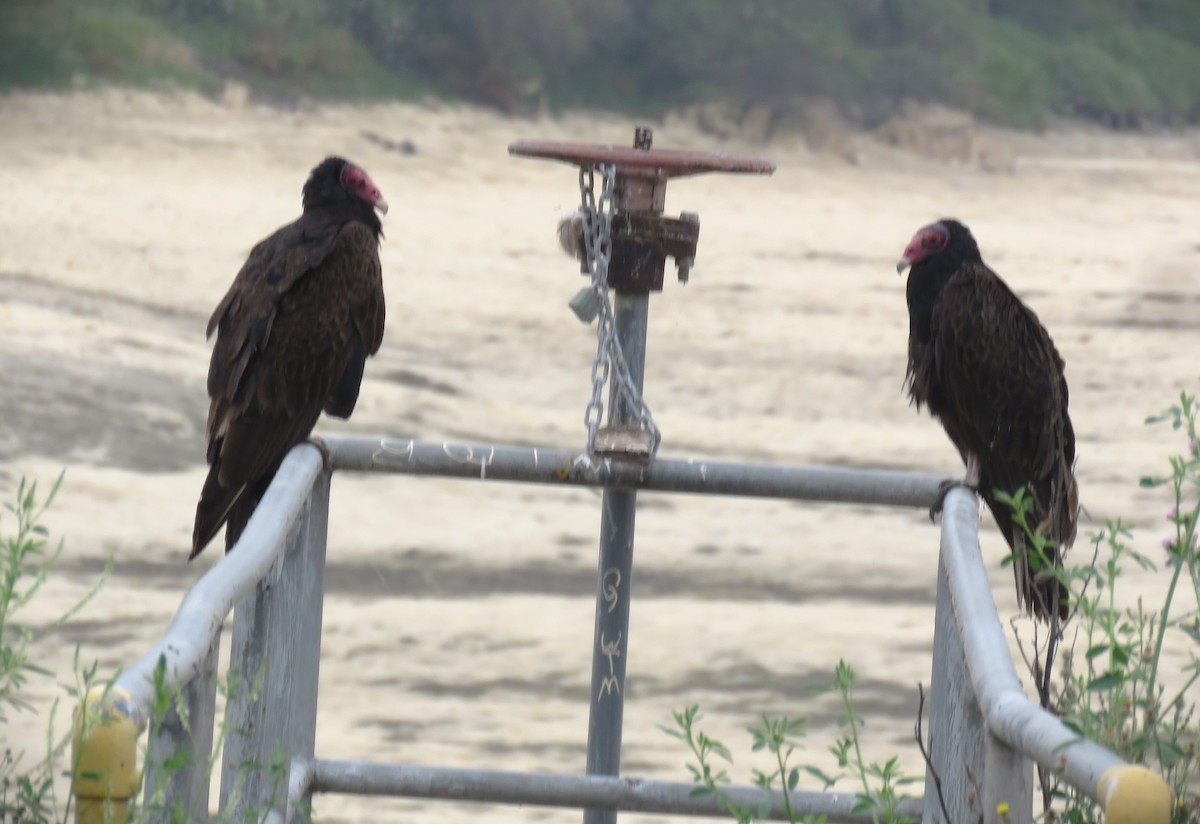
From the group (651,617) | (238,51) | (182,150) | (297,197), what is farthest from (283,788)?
(238,51)

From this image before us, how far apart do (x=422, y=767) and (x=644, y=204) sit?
0.93 metres

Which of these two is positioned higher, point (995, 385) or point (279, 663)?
point (995, 385)

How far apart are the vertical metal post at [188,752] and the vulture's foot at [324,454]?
2.64 feet

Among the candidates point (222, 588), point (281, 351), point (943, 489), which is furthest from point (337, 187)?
point (222, 588)

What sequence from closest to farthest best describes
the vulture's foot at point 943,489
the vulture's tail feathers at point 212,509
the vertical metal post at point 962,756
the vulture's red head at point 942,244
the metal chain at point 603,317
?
the vertical metal post at point 962,756 < the vulture's foot at point 943,489 < the metal chain at point 603,317 < the vulture's tail feathers at point 212,509 < the vulture's red head at point 942,244

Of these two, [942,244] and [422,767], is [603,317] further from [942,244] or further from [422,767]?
[942,244]

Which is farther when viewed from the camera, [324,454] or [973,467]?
[973,467]

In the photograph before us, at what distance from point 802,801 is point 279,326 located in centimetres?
143

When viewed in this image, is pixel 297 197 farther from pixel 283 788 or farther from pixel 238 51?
pixel 283 788

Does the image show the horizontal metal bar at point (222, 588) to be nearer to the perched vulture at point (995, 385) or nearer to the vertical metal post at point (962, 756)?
the vertical metal post at point (962, 756)

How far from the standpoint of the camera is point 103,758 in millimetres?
1152

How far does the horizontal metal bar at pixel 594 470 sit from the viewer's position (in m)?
2.29

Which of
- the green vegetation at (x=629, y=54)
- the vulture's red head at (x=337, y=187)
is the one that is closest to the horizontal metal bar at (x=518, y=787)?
the vulture's red head at (x=337, y=187)

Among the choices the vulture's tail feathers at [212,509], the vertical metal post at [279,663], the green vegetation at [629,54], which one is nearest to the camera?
the vertical metal post at [279,663]
